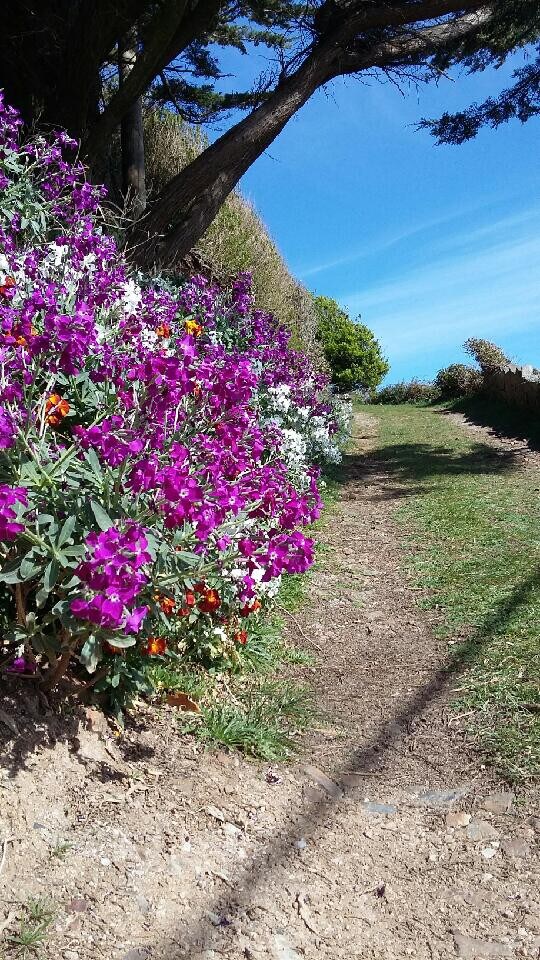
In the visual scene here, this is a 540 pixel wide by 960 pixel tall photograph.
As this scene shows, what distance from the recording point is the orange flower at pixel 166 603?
3.00 meters

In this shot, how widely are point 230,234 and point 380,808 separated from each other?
11229 millimetres

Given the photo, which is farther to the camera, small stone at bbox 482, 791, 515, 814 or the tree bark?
the tree bark

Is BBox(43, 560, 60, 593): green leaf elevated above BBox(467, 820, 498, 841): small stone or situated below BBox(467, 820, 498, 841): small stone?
above

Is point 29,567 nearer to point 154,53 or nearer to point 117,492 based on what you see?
point 117,492

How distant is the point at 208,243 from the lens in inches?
484

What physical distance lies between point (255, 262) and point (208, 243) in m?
1.51

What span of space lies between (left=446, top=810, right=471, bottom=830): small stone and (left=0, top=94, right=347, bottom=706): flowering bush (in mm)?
1150

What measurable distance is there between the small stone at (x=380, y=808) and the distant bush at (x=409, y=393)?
18.7 m

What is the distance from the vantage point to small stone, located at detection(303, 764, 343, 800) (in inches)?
125

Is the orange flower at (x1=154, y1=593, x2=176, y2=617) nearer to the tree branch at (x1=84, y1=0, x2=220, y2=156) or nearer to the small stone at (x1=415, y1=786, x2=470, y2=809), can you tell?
the small stone at (x1=415, y1=786, x2=470, y2=809)

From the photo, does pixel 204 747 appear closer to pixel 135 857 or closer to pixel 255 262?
pixel 135 857

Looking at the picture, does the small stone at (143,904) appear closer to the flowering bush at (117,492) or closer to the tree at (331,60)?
the flowering bush at (117,492)

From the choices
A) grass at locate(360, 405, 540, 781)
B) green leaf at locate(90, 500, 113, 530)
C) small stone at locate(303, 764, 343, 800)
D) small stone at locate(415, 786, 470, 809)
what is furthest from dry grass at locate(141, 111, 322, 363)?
green leaf at locate(90, 500, 113, 530)

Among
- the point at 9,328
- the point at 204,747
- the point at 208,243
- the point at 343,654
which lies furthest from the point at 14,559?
the point at 208,243
